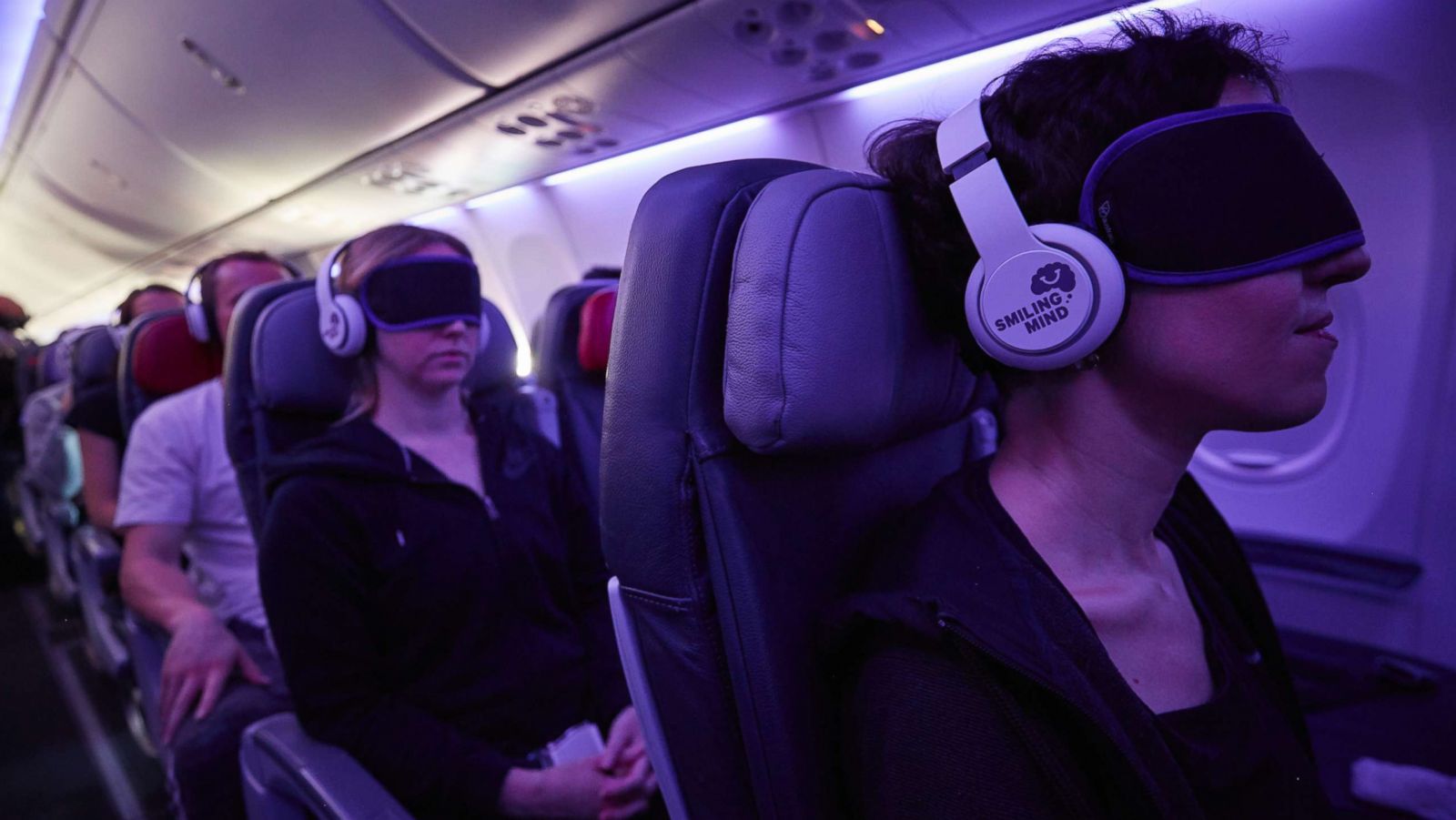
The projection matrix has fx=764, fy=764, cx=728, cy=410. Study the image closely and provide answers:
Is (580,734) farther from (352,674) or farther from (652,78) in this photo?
(652,78)

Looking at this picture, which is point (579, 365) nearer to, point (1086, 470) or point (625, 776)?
point (625, 776)

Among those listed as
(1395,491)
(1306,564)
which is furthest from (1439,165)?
(1306,564)

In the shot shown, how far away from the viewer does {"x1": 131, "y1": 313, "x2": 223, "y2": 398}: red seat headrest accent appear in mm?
2621

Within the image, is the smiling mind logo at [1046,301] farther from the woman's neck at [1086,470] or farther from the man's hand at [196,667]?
the man's hand at [196,667]

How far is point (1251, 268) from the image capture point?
0.80m

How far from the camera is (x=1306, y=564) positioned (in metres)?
2.55

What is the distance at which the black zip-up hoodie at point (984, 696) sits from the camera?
0.71 meters

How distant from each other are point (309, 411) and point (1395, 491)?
10.2 feet

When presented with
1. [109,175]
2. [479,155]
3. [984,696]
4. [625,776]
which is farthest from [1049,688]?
[109,175]

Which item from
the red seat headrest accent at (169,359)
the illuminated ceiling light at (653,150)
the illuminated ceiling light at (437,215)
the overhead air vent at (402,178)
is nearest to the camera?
the red seat headrest accent at (169,359)

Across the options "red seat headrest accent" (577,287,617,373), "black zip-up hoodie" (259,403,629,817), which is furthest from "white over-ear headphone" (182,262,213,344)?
"black zip-up hoodie" (259,403,629,817)

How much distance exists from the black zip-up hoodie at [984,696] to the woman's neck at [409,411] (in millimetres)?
1172

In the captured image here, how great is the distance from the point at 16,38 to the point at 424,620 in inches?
208

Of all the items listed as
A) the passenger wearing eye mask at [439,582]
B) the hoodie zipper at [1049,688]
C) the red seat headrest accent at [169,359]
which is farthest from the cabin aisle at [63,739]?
the hoodie zipper at [1049,688]
